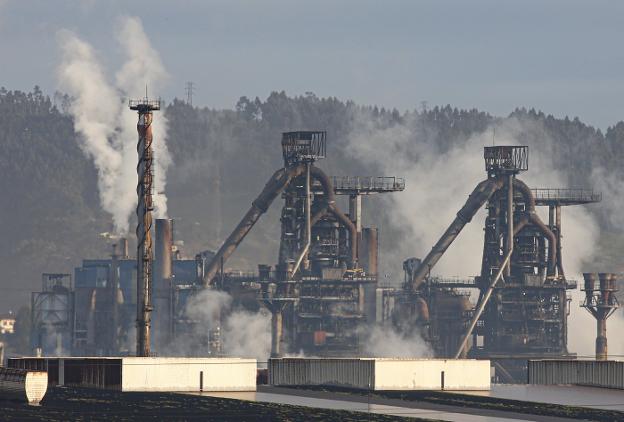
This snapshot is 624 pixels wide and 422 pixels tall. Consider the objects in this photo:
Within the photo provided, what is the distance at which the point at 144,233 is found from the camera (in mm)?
87375

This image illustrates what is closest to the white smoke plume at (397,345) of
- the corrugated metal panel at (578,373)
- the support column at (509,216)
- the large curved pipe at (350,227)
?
the large curved pipe at (350,227)

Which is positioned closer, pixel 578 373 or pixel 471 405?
pixel 471 405

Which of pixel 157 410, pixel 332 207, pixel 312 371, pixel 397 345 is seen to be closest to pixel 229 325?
pixel 332 207

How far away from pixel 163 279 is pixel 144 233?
70.7 metres

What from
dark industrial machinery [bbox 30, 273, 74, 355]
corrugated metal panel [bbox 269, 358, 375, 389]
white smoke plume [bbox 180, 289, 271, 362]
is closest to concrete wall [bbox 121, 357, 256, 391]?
corrugated metal panel [bbox 269, 358, 375, 389]

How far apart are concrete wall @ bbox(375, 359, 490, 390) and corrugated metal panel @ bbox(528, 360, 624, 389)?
3828mm

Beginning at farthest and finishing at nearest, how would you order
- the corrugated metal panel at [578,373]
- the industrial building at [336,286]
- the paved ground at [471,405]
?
the industrial building at [336,286] < the corrugated metal panel at [578,373] < the paved ground at [471,405]

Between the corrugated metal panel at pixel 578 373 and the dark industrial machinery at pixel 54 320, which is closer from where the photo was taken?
the corrugated metal panel at pixel 578 373

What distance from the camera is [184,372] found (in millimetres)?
70125

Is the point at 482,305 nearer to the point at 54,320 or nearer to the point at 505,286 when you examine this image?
the point at 505,286

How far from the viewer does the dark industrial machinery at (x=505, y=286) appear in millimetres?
161250

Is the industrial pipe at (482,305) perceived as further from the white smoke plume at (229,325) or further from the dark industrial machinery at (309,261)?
the white smoke plume at (229,325)

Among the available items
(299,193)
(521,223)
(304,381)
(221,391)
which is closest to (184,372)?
Answer: (221,391)

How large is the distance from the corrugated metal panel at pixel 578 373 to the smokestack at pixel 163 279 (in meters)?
81.6
